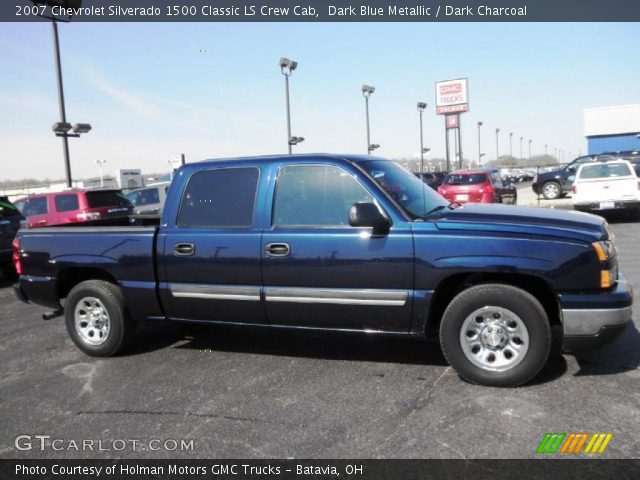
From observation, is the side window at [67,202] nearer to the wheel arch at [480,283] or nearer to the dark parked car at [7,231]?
the dark parked car at [7,231]

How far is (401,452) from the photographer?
3.02 metres

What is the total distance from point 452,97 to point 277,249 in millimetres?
56709

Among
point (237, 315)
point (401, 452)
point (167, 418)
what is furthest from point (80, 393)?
point (401, 452)

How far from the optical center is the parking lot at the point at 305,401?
316cm

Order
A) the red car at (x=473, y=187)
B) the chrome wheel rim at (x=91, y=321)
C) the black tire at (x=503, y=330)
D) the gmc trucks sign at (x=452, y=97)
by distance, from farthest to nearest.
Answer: the gmc trucks sign at (x=452, y=97) → the red car at (x=473, y=187) → the chrome wheel rim at (x=91, y=321) → the black tire at (x=503, y=330)

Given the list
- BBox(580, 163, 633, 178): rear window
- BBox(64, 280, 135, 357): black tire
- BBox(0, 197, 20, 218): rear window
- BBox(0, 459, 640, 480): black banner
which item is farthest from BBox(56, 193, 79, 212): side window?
BBox(580, 163, 633, 178): rear window

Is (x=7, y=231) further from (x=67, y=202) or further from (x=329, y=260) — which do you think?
(x=329, y=260)

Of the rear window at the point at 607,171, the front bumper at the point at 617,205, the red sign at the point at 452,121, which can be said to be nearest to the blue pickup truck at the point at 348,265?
the front bumper at the point at 617,205

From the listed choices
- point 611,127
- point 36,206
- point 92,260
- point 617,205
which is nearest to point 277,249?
point 92,260

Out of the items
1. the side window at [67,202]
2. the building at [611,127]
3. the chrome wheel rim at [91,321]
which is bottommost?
the chrome wheel rim at [91,321]

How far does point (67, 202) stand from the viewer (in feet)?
42.3

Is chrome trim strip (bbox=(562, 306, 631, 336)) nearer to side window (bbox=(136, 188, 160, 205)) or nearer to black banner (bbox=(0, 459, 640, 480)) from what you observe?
black banner (bbox=(0, 459, 640, 480))

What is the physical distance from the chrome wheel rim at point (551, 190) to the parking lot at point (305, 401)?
18.0 m

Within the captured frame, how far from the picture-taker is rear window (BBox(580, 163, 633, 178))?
44.6 feet
